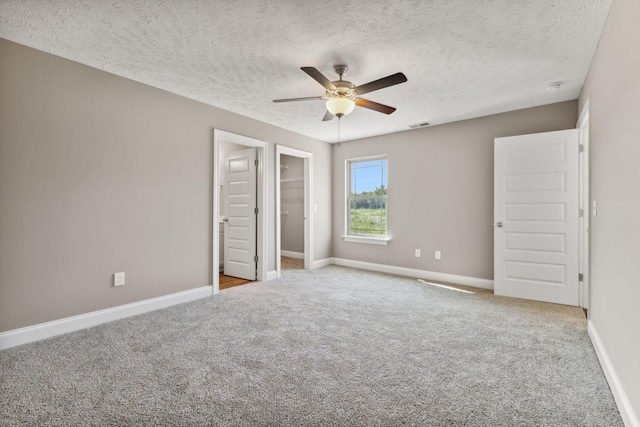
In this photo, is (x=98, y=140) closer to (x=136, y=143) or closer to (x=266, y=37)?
(x=136, y=143)

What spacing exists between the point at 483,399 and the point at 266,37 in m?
2.92

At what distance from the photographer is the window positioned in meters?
5.61

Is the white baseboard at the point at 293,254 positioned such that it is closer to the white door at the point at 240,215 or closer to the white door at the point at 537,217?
the white door at the point at 240,215

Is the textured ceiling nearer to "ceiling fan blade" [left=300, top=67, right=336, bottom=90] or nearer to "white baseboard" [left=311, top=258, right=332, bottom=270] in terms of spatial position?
"ceiling fan blade" [left=300, top=67, right=336, bottom=90]

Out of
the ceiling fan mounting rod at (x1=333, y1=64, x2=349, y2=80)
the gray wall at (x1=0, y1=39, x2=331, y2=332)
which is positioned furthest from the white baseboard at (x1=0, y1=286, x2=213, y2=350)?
the ceiling fan mounting rod at (x1=333, y1=64, x2=349, y2=80)

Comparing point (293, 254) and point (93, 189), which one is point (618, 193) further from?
point (293, 254)

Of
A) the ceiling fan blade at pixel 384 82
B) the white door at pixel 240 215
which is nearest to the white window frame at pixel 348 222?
the white door at pixel 240 215

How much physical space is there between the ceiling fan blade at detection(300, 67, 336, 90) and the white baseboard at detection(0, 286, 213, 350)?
113 inches

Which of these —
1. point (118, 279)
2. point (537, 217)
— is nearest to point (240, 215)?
point (118, 279)

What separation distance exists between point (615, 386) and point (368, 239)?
3949mm

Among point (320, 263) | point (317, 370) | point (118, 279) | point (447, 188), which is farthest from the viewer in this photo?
point (320, 263)

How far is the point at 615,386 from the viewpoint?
72.2 inches

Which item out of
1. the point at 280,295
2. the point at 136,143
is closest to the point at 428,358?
the point at 280,295

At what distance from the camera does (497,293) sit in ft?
13.3
